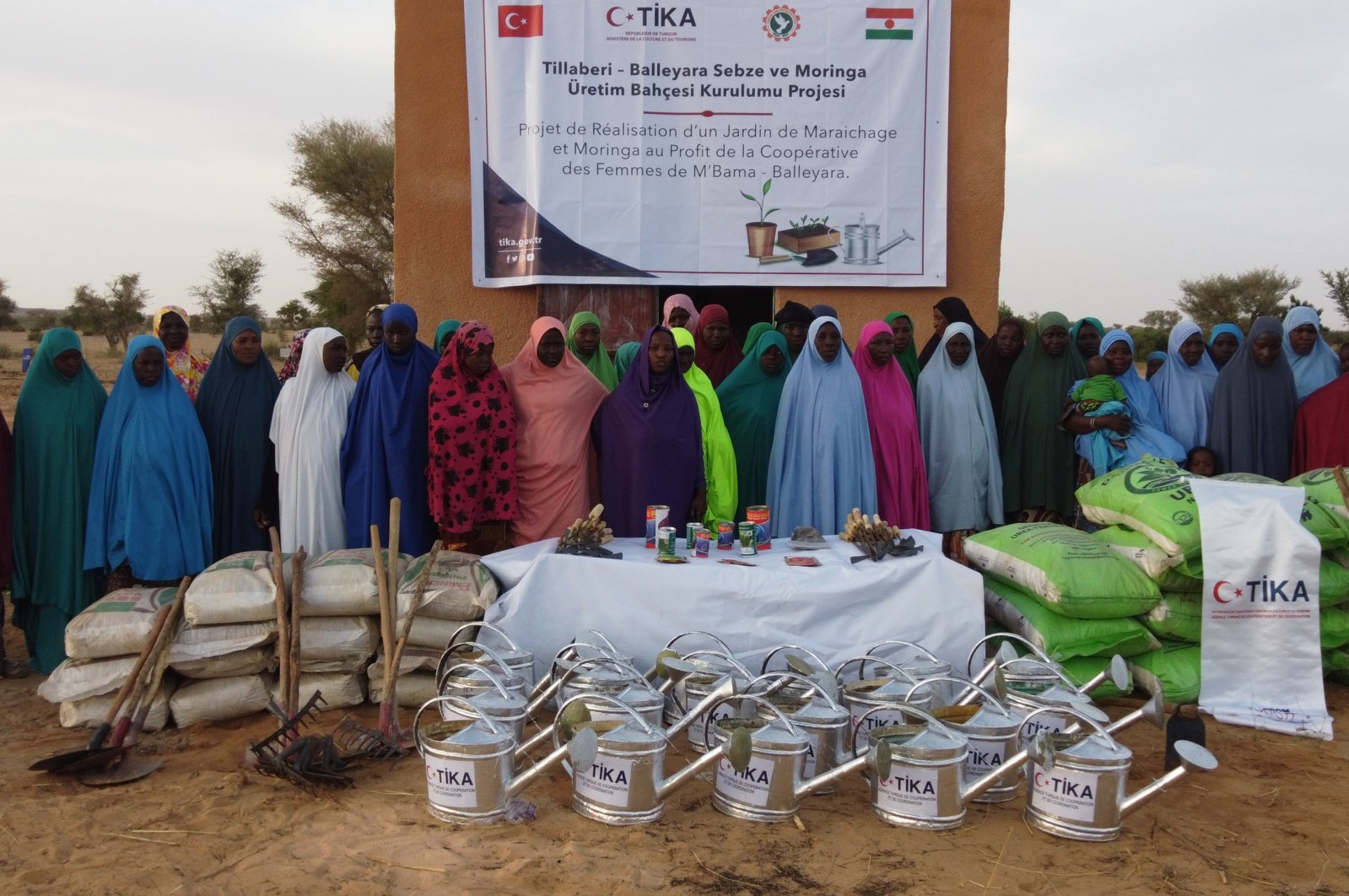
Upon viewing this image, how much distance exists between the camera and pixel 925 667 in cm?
370

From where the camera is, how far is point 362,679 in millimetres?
4105

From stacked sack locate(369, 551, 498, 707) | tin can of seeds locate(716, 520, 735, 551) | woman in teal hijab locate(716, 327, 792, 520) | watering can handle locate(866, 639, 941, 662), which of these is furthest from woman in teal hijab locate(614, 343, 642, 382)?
watering can handle locate(866, 639, 941, 662)

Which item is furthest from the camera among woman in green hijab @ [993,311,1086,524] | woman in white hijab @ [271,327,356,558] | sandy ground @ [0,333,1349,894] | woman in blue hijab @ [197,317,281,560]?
woman in green hijab @ [993,311,1086,524]

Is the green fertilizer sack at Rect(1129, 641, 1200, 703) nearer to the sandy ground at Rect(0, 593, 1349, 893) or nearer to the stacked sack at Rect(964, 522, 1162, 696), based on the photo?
the stacked sack at Rect(964, 522, 1162, 696)

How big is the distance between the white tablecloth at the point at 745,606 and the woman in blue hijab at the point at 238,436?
154 cm

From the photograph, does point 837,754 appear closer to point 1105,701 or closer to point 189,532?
point 1105,701

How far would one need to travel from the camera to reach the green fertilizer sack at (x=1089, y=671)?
4.17 m

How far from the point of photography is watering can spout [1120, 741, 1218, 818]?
2.85 meters

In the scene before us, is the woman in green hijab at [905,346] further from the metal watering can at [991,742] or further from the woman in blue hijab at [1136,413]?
the metal watering can at [991,742]

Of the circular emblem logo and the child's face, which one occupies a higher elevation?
the circular emblem logo

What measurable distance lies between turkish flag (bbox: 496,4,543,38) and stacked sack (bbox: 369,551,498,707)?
4.44 m

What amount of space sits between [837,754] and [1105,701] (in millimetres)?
1708

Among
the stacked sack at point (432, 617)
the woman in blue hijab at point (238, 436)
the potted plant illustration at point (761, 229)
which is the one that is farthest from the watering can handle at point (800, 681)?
the potted plant illustration at point (761, 229)

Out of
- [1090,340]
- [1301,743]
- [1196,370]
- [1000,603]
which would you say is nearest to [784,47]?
[1090,340]
